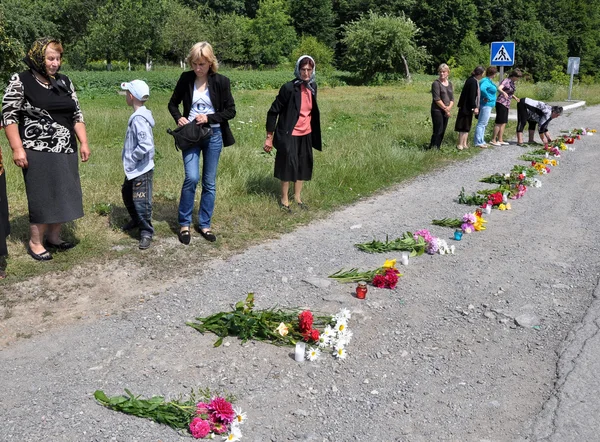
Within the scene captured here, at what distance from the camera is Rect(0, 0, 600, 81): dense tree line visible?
4847 centimetres

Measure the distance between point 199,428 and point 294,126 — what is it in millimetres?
4792

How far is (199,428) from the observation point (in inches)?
125

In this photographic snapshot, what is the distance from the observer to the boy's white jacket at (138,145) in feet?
19.1

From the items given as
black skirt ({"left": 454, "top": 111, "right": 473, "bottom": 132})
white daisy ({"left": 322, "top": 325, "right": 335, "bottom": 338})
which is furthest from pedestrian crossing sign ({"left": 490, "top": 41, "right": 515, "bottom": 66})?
white daisy ({"left": 322, "top": 325, "right": 335, "bottom": 338})

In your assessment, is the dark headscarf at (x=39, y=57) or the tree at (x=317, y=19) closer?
the dark headscarf at (x=39, y=57)

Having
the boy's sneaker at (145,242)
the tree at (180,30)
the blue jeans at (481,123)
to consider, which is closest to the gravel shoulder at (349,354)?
the boy's sneaker at (145,242)

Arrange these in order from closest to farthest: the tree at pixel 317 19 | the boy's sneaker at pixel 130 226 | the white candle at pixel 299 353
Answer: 1. the white candle at pixel 299 353
2. the boy's sneaker at pixel 130 226
3. the tree at pixel 317 19

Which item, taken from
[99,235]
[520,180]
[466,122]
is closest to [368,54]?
[466,122]

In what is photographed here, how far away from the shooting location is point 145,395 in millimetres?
3545

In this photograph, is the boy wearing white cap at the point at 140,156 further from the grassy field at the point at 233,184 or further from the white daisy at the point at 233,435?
the white daisy at the point at 233,435

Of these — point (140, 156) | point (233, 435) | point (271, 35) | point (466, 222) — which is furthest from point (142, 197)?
point (271, 35)

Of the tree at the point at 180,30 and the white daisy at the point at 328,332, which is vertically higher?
the tree at the point at 180,30

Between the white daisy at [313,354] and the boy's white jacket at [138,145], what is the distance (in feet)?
9.27

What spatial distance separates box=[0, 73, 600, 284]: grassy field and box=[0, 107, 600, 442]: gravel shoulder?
2.45ft
